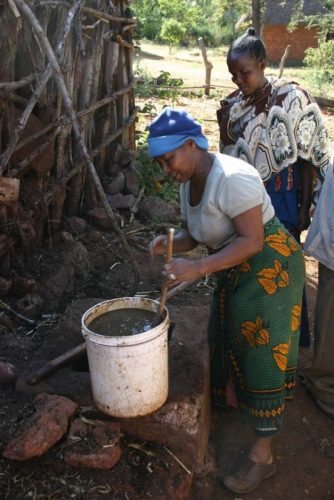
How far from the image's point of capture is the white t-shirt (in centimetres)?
205

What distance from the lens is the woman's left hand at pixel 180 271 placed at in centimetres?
201

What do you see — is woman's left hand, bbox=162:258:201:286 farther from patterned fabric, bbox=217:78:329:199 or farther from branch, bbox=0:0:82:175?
branch, bbox=0:0:82:175

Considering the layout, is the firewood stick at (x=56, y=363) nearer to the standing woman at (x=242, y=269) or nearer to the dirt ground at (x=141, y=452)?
the dirt ground at (x=141, y=452)

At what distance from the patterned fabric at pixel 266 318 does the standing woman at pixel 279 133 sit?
71cm

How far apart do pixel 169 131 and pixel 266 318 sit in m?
0.90

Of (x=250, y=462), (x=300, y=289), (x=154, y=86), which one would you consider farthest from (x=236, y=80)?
(x=154, y=86)

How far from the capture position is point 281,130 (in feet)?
9.75

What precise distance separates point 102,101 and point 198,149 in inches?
109

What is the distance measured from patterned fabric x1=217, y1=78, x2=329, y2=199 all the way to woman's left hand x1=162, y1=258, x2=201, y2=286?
1.17m

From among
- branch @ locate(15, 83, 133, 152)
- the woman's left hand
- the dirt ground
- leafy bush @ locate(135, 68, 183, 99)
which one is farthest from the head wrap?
leafy bush @ locate(135, 68, 183, 99)

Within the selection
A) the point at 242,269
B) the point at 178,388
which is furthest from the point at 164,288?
the point at 178,388

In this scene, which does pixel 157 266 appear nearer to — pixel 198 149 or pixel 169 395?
pixel 169 395

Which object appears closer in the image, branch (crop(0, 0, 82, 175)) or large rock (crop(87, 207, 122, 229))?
branch (crop(0, 0, 82, 175))

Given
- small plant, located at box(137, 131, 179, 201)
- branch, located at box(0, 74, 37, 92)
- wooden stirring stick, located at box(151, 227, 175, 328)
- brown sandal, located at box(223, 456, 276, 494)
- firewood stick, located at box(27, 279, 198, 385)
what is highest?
branch, located at box(0, 74, 37, 92)
